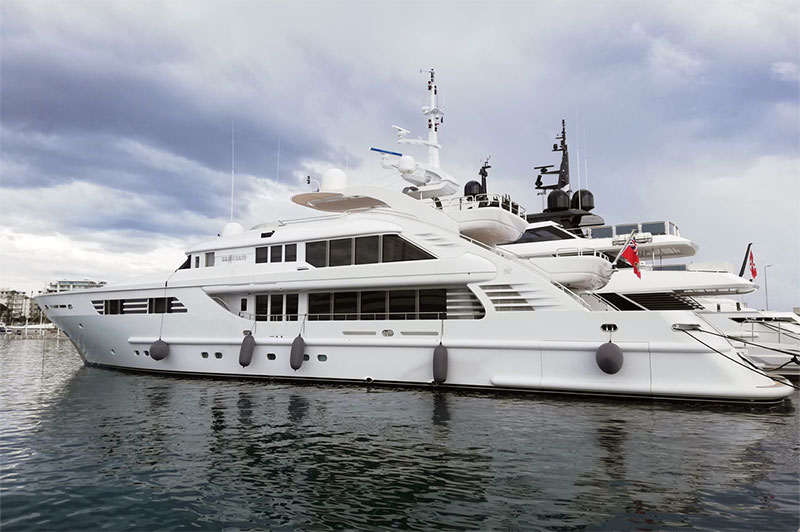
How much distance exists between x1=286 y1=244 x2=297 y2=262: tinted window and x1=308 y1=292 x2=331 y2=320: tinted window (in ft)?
4.39

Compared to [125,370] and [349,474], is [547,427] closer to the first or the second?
[349,474]

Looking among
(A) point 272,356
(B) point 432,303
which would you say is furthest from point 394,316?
(A) point 272,356

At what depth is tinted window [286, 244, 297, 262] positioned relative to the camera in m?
15.4

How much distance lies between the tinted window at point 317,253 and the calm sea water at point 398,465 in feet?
15.0

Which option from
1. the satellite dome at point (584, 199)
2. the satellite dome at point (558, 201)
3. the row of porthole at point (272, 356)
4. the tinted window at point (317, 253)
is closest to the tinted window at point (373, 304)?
the row of porthole at point (272, 356)

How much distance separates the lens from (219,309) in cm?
1526

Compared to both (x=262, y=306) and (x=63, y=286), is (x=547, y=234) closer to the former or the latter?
(x=262, y=306)

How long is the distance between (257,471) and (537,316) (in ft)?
24.7

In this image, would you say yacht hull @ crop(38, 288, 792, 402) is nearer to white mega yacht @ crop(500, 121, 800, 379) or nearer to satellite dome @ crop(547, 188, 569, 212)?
white mega yacht @ crop(500, 121, 800, 379)

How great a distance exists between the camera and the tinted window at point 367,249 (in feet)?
46.7

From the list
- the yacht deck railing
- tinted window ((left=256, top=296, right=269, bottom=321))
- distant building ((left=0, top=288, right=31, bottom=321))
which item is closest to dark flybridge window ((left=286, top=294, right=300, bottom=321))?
tinted window ((left=256, top=296, right=269, bottom=321))

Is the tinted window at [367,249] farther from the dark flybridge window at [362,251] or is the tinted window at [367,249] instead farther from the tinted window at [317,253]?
the tinted window at [317,253]

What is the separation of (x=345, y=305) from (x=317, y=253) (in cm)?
182

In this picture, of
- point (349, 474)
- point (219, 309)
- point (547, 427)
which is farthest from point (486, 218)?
point (349, 474)
